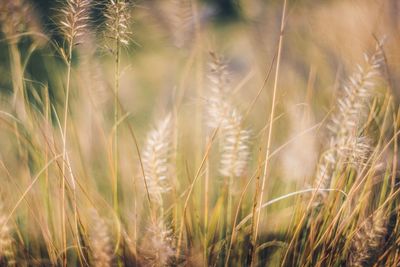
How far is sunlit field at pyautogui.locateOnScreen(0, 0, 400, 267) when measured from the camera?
1.92 feet

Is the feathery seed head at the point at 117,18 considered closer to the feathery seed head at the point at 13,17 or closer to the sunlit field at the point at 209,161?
the sunlit field at the point at 209,161

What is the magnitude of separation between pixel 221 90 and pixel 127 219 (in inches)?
13.1

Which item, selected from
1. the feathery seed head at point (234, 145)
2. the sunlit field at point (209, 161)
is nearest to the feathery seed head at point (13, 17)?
the sunlit field at point (209, 161)

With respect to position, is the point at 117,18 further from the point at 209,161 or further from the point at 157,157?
the point at 209,161

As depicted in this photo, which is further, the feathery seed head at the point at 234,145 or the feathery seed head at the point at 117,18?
the feathery seed head at the point at 234,145

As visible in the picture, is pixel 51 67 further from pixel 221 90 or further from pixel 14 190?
pixel 221 90

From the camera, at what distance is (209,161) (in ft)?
2.42

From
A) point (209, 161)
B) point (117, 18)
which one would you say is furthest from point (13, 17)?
point (209, 161)

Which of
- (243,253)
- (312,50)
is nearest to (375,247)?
(243,253)

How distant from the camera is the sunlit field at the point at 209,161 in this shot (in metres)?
0.58

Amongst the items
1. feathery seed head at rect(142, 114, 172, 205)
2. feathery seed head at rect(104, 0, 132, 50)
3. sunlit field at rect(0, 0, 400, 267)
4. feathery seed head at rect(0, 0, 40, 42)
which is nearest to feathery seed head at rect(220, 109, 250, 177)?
sunlit field at rect(0, 0, 400, 267)

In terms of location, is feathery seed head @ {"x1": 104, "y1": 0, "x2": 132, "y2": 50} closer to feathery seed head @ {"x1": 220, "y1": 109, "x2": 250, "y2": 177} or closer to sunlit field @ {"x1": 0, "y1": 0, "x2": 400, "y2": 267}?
sunlit field @ {"x1": 0, "y1": 0, "x2": 400, "y2": 267}

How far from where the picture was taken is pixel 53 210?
0.78 meters

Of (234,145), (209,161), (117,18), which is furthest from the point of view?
(209,161)
